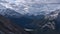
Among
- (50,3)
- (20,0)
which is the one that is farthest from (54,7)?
(20,0)

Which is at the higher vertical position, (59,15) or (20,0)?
(20,0)

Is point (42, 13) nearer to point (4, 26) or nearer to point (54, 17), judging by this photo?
point (54, 17)

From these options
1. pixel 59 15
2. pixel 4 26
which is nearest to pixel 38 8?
pixel 59 15

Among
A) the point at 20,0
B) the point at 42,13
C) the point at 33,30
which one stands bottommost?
the point at 33,30

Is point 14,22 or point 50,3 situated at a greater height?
point 50,3

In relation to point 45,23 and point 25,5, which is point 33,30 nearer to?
point 45,23

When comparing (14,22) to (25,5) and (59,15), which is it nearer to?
(25,5)

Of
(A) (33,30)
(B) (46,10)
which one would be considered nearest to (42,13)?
(B) (46,10)
